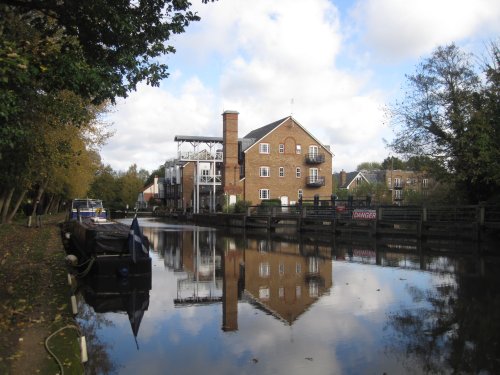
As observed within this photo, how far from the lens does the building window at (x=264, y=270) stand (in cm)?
1538

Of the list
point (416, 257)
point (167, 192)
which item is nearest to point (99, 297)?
point (416, 257)

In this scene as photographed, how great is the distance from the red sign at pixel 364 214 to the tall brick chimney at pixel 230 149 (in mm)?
26250

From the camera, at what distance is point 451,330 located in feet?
27.4

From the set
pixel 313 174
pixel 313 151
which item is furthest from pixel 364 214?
pixel 313 151

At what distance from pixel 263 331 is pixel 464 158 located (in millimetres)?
20976

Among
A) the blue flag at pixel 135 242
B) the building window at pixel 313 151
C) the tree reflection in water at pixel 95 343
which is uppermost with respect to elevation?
the building window at pixel 313 151

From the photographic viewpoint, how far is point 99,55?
34.9 ft

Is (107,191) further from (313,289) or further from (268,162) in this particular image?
(313,289)

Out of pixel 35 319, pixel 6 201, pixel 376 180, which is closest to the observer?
pixel 35 319

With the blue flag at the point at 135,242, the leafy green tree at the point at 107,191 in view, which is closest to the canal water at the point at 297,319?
the blue flag at the point at 135,242

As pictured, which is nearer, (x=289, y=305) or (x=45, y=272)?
(x=289, y=305)

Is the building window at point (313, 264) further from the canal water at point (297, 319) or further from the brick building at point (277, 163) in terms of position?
Answer: the brick building at point (277, 163)

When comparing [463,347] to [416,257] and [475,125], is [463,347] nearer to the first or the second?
[416,257]

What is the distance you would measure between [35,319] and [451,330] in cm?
699
